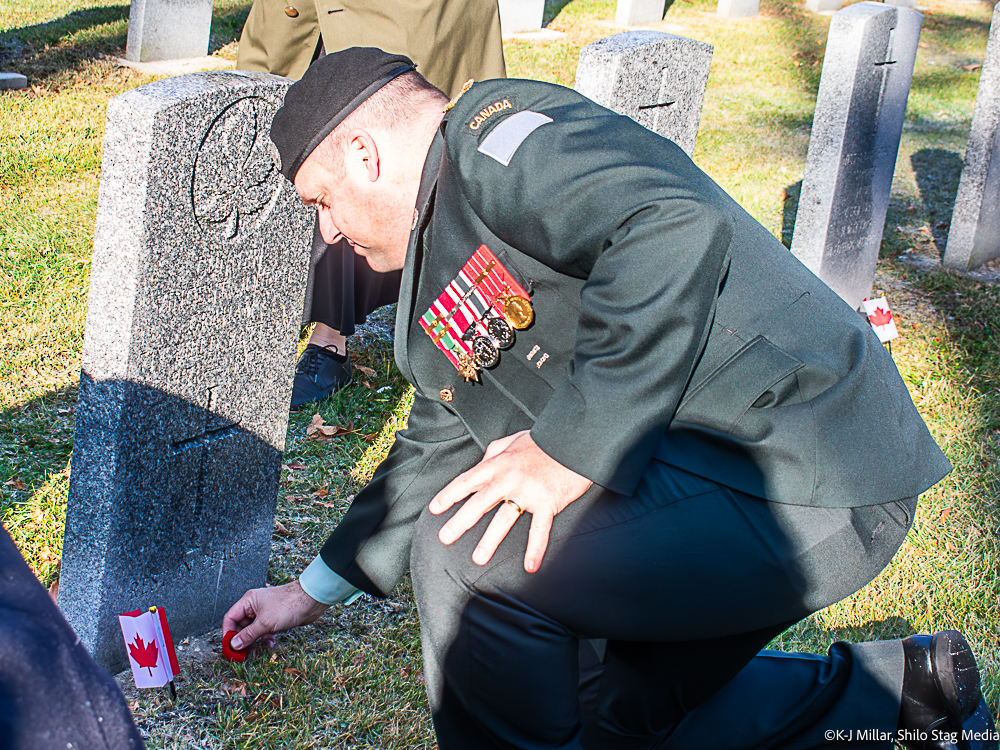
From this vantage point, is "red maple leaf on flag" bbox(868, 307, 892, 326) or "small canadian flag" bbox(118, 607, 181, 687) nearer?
"small canadian flag" bbox(118, 607, 181, 687)

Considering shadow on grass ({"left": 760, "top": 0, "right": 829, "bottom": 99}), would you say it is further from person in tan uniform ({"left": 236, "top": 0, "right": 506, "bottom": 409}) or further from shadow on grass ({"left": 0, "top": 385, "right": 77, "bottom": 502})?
shadow on grass ({"left": 0, "top": 385, "right": 77, "bottom": 502})

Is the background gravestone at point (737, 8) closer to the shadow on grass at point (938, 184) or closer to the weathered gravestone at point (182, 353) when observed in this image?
the shadow on grass at point (938, 184)

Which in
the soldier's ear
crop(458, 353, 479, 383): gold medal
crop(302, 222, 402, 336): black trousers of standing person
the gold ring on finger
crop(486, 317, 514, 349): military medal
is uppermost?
the soldier's ear

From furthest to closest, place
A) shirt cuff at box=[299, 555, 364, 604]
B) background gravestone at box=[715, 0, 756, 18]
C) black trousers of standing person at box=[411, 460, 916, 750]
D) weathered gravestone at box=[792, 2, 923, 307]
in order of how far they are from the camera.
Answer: background gravestone at box=[715, 0, 756, 18], weathered gravestone at box=[792, 2, 923, 307], shirt cuff at box=[299, 555, 364, 604], black trousers of standing person at box=[411, 460, 916, 750]

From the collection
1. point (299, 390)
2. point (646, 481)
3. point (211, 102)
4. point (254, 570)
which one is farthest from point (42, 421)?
point (646, 481)

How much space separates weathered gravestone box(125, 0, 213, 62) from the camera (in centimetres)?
787

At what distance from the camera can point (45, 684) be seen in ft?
2.43

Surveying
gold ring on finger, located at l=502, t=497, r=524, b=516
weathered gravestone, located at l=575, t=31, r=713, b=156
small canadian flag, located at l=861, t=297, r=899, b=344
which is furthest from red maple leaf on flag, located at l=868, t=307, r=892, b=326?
gold ring on finger, located at l=502, t=497, r=524, b=516

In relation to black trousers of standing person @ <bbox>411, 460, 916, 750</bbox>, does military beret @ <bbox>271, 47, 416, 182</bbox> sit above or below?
above

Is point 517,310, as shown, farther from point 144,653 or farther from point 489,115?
point 144,653

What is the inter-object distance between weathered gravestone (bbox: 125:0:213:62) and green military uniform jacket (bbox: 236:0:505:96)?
192 inches

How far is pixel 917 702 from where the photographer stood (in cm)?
224

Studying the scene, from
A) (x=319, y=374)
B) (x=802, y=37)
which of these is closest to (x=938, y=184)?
(x=802, y=37)

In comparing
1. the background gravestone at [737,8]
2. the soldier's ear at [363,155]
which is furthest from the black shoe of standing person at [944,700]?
the background gravestone at [737,8]
